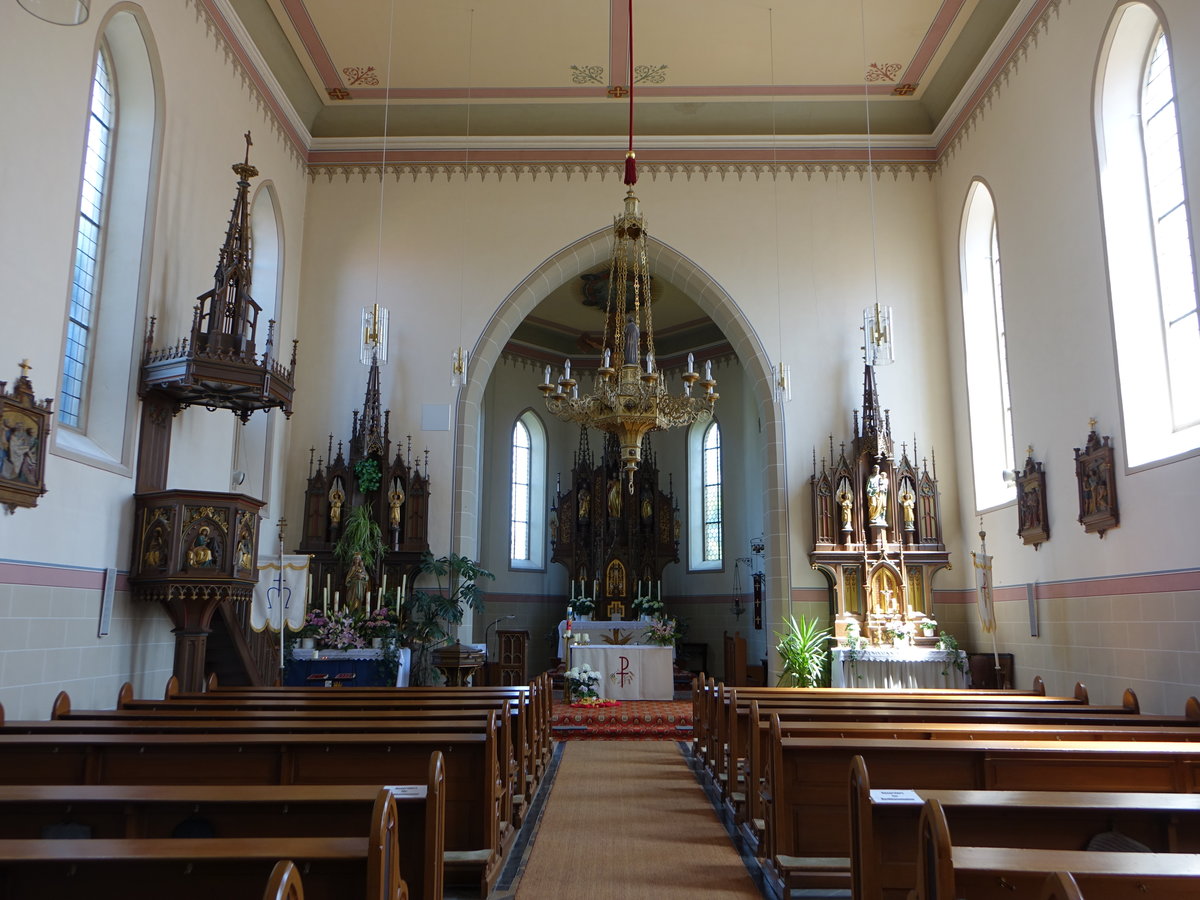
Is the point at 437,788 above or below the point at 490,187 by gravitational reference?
below

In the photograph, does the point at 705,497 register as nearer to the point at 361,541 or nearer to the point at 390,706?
the point at 361,541

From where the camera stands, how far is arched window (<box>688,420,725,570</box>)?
20.0 meters

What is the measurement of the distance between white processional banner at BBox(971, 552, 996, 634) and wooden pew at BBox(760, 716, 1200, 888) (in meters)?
7.05

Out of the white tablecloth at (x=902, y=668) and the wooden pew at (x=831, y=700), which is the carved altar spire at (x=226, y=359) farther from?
the white tablecloth at (x=902, y=668)

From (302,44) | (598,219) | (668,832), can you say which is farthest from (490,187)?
(668,832)

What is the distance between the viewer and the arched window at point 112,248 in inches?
344

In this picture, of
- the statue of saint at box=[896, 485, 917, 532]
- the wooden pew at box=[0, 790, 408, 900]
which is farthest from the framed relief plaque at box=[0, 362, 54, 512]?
the statue of saint at box=[896, 485, 917, 532]

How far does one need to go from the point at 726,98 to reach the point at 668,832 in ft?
37.8

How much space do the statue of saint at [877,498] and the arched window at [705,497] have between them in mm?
6611

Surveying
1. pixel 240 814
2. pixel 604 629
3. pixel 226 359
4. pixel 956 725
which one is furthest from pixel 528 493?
pixel 240 814

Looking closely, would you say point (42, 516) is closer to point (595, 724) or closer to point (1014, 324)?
point (595, 724)

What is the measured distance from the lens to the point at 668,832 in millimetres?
6270

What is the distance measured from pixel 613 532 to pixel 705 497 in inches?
110

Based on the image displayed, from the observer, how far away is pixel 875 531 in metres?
13.3
